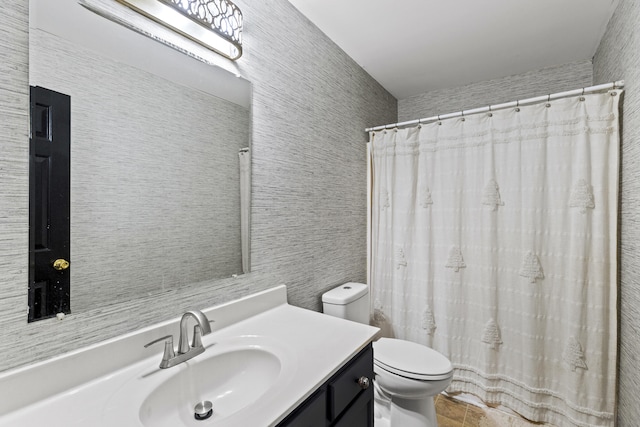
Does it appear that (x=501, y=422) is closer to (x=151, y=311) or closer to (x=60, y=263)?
(x=151, y=311)

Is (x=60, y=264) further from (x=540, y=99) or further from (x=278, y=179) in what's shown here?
(x=540, y=99)

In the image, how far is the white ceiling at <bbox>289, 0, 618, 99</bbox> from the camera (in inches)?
60.8

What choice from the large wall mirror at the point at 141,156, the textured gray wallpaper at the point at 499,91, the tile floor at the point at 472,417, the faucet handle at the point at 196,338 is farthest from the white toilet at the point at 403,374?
the textured gray wallpaper at the point at 499,91

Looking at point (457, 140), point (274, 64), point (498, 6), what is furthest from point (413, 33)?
point (274, 64)

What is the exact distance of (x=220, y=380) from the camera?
0.96 meters

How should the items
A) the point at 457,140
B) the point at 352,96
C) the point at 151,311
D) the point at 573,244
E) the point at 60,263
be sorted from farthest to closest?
1. the point at 352,96
2. the point at 457,140
3. the point at 573,244
4. the point at 151,311
5. the point at 60,263

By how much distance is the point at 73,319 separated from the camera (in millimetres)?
810

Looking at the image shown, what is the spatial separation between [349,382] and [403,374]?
65cm

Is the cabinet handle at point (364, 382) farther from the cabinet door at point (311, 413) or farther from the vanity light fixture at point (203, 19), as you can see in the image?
the vanity light fixture at point (203, 19)

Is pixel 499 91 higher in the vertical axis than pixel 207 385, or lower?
higher

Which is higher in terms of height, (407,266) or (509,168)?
(509,168)

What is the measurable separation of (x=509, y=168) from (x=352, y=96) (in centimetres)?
111

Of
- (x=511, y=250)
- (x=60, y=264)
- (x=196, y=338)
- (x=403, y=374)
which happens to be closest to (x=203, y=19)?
(x=60, y=264)

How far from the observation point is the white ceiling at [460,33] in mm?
1544
